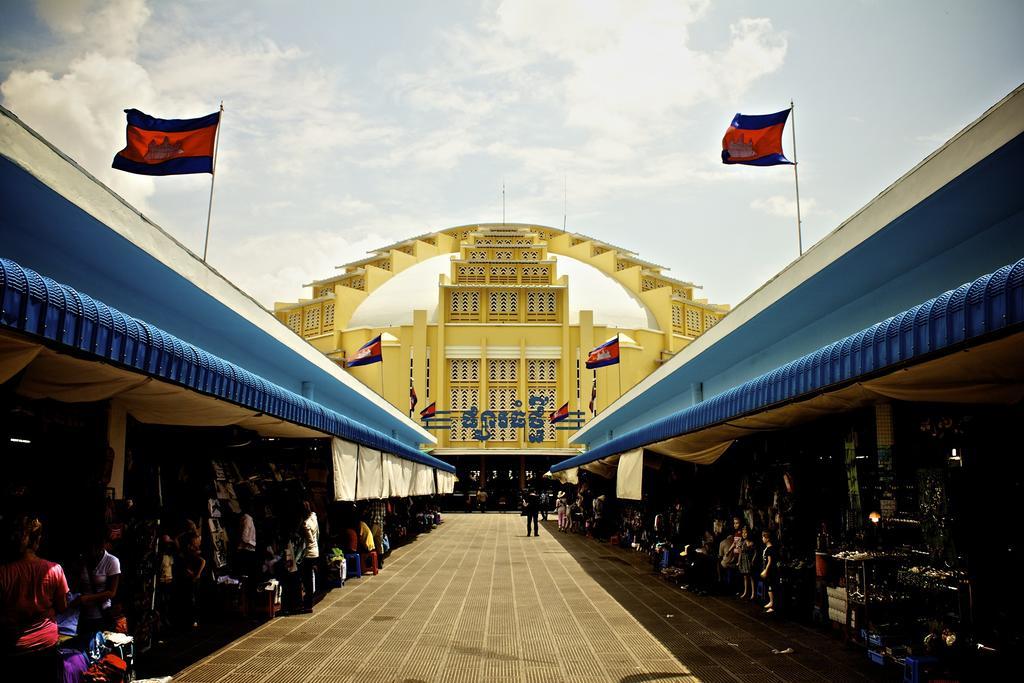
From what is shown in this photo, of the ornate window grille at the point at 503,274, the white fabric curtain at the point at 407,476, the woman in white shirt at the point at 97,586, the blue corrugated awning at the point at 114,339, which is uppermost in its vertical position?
the ornate window grille at the point at 503,274

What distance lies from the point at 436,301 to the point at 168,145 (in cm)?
4207

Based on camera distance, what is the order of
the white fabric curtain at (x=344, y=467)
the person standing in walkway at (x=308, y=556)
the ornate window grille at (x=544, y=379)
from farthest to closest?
the ornate window grille at (x=544, y=379)
the white fabric curtain at (x=344, y=467)
the person standing in walkway at (x=308, y=556)

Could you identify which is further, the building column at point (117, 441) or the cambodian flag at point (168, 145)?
the cambodian flag at point (168, 145)

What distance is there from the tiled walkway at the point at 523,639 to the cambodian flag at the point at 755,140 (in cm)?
742

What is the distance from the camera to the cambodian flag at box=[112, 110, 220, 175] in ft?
39.5

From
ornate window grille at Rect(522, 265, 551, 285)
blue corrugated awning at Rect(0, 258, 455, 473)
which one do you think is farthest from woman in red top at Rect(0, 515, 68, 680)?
ornate window grille at Rect(522, 265, 551, 285)

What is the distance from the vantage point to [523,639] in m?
9.55

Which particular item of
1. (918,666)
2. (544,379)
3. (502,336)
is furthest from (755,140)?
(502,336)

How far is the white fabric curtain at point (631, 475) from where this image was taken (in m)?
16.4

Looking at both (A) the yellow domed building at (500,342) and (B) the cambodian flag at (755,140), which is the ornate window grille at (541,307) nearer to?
(A) the yellow domed building at (500,342)

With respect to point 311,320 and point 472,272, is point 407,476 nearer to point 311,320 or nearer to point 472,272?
point 472,272

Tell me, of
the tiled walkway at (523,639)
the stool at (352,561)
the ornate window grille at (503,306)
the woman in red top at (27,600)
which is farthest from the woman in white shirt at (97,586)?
the ornate window grille at (503,306)

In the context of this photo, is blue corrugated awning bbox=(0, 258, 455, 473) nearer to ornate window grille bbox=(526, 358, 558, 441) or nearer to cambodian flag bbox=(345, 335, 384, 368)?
cambodian flag bbox=(345, 335, 384, 368)

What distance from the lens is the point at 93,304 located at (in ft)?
19.0
